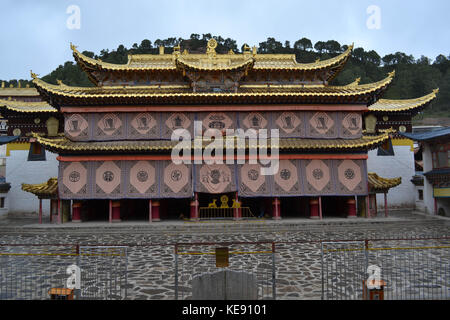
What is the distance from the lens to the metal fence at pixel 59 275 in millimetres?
7102

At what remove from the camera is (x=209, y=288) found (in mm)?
5258

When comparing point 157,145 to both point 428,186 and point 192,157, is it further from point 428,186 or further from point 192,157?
point 428,186

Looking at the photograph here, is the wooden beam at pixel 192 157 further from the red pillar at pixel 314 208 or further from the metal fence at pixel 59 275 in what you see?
the metal fence at pixel 59 275

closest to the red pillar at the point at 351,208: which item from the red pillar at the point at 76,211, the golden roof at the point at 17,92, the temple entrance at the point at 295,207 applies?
the temple entrance at the point at 295,207

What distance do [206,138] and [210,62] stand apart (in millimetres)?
5383

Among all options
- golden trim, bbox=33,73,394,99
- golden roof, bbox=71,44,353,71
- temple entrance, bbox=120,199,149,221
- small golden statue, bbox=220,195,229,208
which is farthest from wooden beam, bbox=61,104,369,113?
temple entrance, bbox=120,199,149,221

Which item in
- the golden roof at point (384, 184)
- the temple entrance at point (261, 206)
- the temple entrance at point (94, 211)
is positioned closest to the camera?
the golden roof at point (384, 184)

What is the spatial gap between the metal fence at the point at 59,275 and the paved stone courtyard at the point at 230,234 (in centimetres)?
88

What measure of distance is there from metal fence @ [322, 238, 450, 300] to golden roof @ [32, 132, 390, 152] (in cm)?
818

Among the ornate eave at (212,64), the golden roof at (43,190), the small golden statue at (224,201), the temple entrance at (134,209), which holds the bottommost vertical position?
the temple entrance at (134,209)

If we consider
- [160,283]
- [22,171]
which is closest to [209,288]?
[160,283]

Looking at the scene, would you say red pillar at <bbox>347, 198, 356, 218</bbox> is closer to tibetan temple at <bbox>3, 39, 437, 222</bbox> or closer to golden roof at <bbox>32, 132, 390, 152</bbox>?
tibetan temple at <bbox>3, 39, 437, 222</bbox>

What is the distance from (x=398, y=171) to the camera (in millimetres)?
24781
